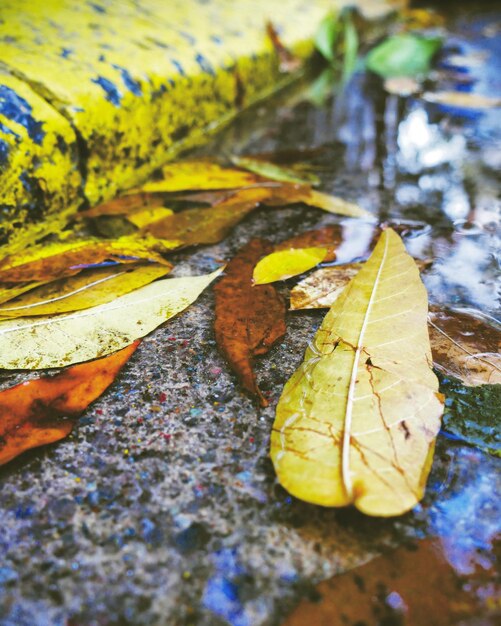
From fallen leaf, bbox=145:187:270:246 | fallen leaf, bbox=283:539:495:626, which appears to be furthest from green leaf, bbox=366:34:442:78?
fallen leaf, bbox=283:539:495:626

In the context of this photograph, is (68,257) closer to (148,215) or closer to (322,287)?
(148,215)

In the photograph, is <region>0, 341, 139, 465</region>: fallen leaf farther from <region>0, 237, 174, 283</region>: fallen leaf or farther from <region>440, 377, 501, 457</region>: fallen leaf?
<region>440, 377, 501, 457</region>: fallen leaf

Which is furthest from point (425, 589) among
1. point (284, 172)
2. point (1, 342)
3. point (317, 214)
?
point (284, 172)

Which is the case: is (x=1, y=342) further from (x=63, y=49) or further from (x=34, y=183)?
(x=63, y=49)

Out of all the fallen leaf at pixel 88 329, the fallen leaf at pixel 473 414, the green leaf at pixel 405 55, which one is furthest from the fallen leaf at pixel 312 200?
the green leaf at pixel 405 55

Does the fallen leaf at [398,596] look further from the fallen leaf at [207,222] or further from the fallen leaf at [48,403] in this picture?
the fallen leaf at [207,222]

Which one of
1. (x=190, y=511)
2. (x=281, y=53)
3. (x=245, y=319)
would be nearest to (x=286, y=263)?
(x=245, y=319)
